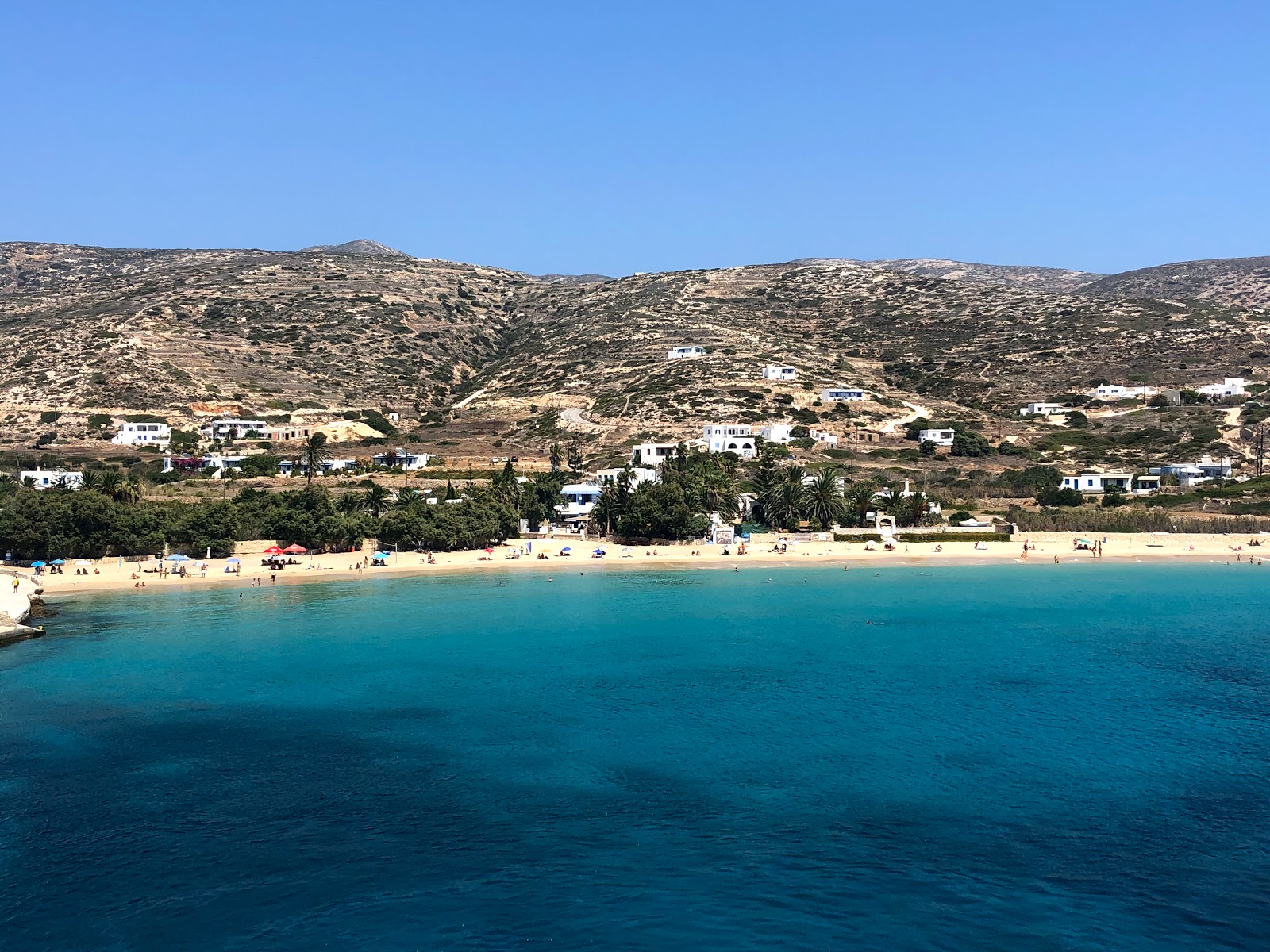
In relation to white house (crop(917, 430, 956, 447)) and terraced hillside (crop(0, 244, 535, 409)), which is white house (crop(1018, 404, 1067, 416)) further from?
terraced hillside (crop(0, 244, 535, 409))

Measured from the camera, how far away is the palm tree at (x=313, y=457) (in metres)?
84.3

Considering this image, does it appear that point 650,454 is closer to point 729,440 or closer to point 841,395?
point 729,440

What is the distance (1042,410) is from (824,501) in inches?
2062

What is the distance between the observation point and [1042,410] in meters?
120

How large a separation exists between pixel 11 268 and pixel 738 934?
216183mm

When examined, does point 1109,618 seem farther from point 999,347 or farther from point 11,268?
point 11,268

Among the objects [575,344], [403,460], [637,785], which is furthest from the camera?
[575,344]

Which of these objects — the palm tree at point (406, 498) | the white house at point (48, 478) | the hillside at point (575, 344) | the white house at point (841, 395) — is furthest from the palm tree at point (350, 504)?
the white house at point (841, 395)

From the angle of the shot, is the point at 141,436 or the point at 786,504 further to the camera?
the point at 141,436

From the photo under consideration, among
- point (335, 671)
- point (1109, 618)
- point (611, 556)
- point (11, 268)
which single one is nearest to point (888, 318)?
point (611, 556)

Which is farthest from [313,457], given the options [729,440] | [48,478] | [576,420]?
[729,440]

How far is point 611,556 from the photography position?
227 feet

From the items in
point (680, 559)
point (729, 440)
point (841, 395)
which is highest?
point (841, 395)

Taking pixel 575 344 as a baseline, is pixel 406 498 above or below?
below
